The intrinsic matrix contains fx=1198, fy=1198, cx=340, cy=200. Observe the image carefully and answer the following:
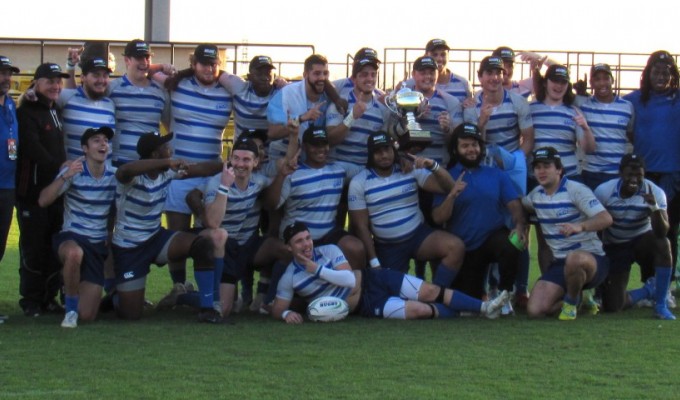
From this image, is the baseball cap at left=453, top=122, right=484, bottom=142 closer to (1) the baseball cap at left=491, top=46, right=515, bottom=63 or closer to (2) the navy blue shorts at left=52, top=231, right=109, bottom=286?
(1) the baseball cap at left=491, top=46, right=515, bottom=63

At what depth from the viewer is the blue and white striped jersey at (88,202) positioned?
26.7 feet

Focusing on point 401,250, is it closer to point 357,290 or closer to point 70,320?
point 357,290

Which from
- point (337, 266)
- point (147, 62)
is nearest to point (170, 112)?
point (147, 62)

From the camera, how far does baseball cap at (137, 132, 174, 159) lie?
8.24 metres

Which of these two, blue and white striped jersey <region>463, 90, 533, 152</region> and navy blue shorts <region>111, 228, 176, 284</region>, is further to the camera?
blue and white striped jersey <region>463, 90, 533, 152</region>

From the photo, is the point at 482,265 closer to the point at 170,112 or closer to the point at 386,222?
the point at 386,222

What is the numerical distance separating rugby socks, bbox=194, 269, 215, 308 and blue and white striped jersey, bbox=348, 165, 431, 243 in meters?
1.20

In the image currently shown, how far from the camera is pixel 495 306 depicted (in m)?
8.27

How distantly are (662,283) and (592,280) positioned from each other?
0.49m

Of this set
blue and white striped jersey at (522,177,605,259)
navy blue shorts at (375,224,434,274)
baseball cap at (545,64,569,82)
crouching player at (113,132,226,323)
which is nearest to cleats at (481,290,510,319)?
blue and white striped jersey at (522,177,605,259)

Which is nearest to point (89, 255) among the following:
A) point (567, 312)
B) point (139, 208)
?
point (139, 208)

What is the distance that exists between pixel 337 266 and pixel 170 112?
1775mm

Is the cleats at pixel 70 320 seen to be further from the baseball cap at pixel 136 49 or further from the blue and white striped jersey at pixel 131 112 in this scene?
the baseball cap at pixel 136 49

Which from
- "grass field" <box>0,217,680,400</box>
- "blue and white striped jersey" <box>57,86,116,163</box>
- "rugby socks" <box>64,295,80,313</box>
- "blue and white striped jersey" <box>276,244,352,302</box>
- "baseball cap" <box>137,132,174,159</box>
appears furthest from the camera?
"blue and white striped jersey" <box>57,86,116,163</box>
